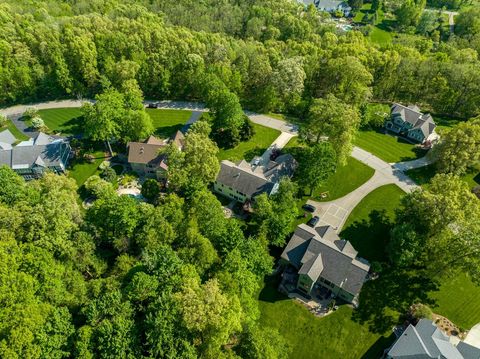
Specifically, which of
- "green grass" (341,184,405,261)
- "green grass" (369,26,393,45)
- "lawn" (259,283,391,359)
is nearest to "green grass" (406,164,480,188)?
"green grass" (341,184,405,261)

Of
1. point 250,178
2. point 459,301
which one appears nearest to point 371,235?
point 459,301

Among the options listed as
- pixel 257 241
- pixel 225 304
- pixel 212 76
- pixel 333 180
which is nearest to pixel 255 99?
pixel 212 76

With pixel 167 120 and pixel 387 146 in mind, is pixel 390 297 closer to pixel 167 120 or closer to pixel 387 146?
pixel 387 146

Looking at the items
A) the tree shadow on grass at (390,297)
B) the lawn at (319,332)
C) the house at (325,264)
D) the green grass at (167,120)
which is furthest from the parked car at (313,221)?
the green grass at (167,120)

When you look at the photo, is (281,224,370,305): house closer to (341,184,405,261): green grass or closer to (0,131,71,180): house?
(341,184,405,261): green grass

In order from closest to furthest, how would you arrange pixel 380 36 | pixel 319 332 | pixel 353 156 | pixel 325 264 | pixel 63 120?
pixel 319 332, pixel 325 264, pixel 353 156, pixel 63 120, pixel 380 36

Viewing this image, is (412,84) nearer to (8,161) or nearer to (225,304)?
(225,304)
